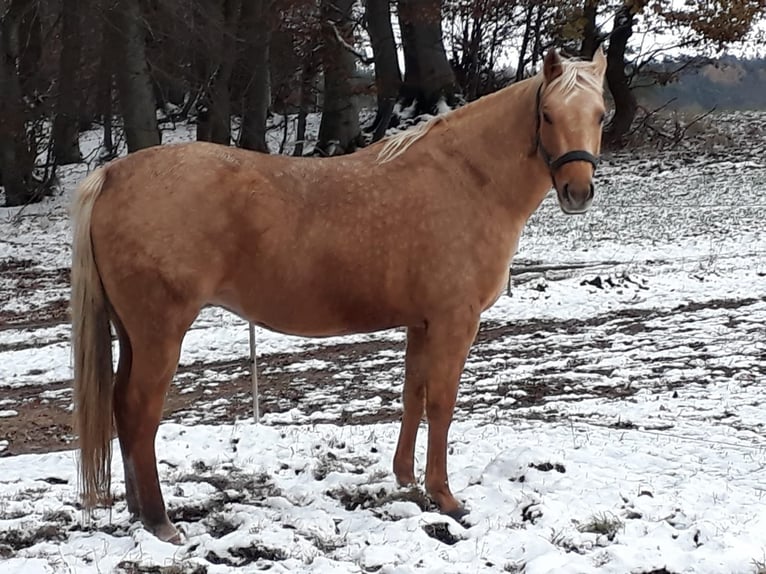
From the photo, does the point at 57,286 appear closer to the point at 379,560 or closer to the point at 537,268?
the point at 537,268

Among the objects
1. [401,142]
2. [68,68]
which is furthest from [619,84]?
[401,142]

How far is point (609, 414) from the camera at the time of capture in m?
6.05

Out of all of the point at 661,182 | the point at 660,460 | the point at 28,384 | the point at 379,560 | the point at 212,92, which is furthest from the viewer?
the point at 661,182

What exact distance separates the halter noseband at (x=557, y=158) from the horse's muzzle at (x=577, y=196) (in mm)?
110

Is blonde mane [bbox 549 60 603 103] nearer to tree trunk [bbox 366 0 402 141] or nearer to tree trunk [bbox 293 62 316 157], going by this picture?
tree trunk [bbox 293 62 316 157]

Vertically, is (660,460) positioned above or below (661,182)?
below

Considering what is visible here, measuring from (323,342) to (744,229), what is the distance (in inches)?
351

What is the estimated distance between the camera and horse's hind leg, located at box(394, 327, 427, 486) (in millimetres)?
4523

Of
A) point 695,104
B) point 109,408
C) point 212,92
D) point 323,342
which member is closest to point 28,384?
point 323,342

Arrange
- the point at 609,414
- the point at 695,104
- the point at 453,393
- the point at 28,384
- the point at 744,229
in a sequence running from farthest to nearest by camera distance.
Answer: the point at 695,104
the point at 744,229
the point at 28,384
the point at 609,414
the point at 453,393

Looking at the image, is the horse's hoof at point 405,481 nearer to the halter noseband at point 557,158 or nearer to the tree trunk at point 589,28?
the halter noseband at point 557,158

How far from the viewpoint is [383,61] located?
23578mm

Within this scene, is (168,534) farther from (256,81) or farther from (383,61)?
(383,61)

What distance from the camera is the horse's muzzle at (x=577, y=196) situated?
379 cm
